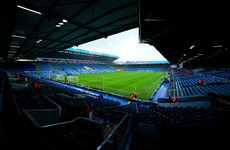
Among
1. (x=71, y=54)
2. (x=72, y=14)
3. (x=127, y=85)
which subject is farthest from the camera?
(x=71, y=54)

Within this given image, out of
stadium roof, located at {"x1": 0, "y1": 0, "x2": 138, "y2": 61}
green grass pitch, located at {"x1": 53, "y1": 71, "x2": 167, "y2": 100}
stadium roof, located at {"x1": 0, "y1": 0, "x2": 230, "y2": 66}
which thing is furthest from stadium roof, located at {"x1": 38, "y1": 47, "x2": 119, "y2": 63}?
stadium roof, located at {"x1": 0, "y1": 0, "x2": 230, "y2": 66}

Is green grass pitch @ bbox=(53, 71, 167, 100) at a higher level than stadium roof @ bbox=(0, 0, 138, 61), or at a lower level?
lower

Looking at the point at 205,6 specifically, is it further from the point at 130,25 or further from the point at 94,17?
the point at 94,17

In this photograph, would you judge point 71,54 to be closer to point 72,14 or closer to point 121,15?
point 72,14

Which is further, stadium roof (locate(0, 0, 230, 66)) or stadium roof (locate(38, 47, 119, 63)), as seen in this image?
stadium roof (locate(38, 47, 119, 63))

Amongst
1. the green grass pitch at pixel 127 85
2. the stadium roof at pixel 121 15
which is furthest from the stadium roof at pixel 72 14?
the green grass pitch at pixel 127 85

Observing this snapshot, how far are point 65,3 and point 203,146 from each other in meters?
8.84

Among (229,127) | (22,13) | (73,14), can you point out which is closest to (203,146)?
(229,127)

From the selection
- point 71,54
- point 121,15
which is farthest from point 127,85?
point 71,54

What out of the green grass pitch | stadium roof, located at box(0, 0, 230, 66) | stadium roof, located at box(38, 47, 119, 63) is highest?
stadium roof, located at box(38, 47, 119, 63)

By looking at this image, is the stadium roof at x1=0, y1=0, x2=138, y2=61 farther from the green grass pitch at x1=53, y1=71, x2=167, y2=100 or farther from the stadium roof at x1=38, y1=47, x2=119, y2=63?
the stadium roof at x1=38, y1=47, x2=119, y2=63

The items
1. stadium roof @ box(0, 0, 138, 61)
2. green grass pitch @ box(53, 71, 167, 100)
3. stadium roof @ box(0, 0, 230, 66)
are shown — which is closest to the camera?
stadium roof @ box(0, 0, 230, 66)

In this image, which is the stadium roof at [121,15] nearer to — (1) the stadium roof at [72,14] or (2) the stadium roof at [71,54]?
(1) the stadium roof at [72,14]

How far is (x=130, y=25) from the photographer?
7207mm
